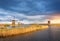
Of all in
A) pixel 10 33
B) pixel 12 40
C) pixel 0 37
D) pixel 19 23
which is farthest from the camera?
pixel 19 23

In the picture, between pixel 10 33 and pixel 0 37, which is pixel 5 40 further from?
pixel 10 33

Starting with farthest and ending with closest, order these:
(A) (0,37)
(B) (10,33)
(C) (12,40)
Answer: (B) (10,33)
(A) (0,37)
(C) (12,40)

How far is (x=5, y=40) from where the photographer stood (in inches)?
1567

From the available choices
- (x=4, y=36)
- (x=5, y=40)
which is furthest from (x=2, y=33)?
(x=5, y=40)

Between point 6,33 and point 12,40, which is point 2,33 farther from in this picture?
point 12,40

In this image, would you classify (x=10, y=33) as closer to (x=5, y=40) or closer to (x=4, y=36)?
(x=4, y=36)

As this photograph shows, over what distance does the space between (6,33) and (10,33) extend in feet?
6.61

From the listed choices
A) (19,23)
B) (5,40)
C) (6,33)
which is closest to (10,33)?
(6,33)

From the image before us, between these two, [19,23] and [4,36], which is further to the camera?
[19,23]

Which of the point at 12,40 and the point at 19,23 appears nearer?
the point at 12,40

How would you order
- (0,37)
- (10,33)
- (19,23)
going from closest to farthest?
1. (0,37)
2. (10,33)
3. (19,23)

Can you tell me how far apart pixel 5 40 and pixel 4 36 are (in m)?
6.16

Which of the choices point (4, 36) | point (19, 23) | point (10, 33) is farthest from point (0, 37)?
point (19, 23)

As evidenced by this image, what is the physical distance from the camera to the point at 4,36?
45.8 metres
